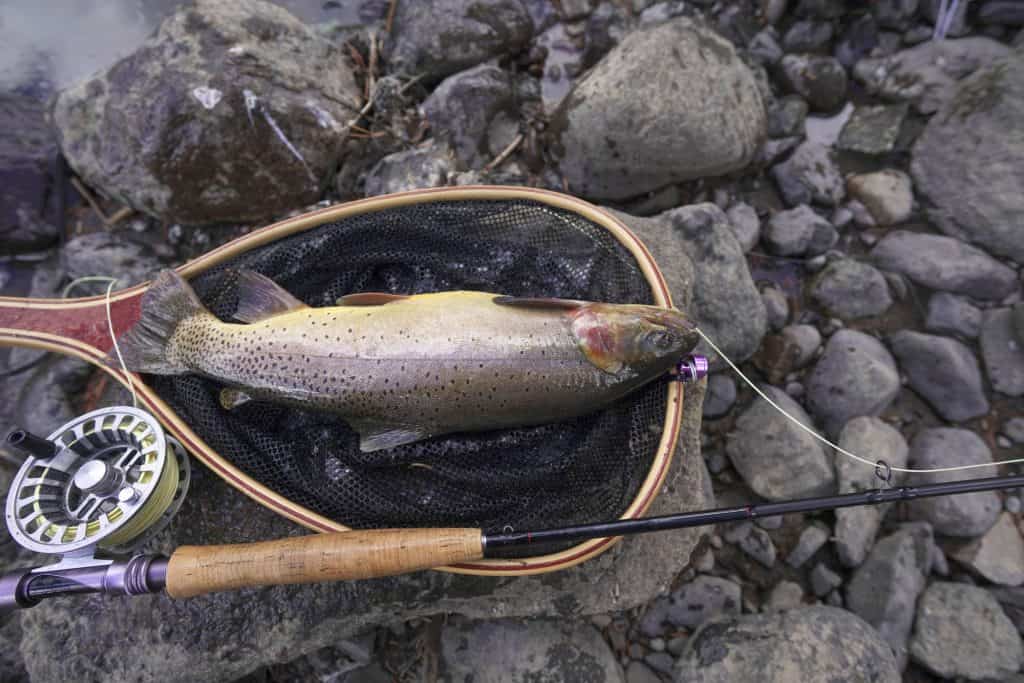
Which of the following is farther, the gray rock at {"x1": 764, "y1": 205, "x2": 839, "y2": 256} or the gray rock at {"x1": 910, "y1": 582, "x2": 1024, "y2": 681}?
the gray rock at {"x1": 764, "y1": 205, "x2": 839, "y2": 256}

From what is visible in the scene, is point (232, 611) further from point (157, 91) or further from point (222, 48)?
point (222, 48)

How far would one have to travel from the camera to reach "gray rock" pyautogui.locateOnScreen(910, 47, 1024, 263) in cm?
318

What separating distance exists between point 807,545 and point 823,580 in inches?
8.0

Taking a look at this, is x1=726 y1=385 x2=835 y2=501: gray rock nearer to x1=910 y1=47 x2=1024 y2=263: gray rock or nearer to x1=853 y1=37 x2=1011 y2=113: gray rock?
x1=910 y1=47 x2=1024 y2=263: gray rock

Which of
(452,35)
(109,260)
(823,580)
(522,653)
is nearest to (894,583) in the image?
(823,580)

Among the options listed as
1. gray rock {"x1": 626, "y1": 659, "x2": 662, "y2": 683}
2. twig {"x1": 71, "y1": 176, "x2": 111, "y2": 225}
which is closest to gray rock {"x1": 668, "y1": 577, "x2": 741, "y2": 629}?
gray rock {"x1": 626, "y1": 659, "x2": 662, "y2": 683}

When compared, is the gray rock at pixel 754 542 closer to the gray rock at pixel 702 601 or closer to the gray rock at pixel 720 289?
the gray rock at pixel 702 601

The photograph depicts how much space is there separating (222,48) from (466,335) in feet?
8.27

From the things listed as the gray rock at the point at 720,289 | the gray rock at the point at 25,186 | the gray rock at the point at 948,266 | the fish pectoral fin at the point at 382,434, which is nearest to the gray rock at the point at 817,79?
the gray rock at the point at 948,266

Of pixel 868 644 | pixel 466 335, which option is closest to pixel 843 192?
pixel 868 644

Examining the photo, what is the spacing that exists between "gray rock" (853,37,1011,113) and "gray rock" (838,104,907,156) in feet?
0.39

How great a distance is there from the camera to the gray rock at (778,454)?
2.98 metres

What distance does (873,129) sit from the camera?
11.7 ft

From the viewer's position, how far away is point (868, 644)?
2562mm
